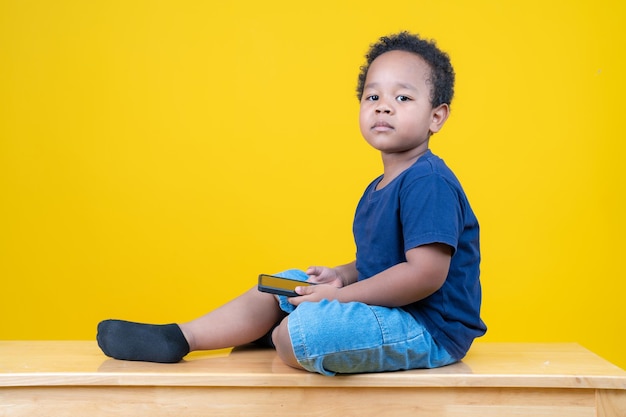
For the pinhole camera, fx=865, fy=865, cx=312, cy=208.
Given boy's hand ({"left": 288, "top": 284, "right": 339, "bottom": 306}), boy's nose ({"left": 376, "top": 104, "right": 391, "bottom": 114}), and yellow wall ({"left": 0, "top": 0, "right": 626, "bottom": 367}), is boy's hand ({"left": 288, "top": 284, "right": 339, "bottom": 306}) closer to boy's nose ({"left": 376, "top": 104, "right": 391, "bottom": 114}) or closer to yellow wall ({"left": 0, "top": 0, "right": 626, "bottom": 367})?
boy's nose ({"left": 376, "top": 104, "right": 391, "bottom": 114})

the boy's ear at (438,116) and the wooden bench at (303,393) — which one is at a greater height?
the boy's ear at (438,116)

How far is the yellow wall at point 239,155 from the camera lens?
8.27 feet

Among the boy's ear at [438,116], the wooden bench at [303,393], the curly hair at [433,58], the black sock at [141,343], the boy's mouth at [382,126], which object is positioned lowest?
the wooden bench at [303,393]

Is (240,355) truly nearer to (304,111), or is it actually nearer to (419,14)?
(304,111)

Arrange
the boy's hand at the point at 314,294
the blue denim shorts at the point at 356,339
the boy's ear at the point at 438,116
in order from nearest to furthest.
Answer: the blue denim shorts at the point at 356,339 < the boy's hand at the point at 314,294 < the boy's ear at the point at 438,116

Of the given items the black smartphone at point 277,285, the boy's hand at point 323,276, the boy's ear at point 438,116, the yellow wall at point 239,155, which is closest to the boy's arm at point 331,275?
the boy's hand at point 323,276

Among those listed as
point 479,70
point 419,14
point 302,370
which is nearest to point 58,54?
point 419,14

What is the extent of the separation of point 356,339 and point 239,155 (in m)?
1.24

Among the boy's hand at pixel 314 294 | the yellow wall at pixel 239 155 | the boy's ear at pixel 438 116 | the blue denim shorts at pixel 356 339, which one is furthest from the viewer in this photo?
the yellow wall at pixel 239 155

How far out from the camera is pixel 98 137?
2.55 m

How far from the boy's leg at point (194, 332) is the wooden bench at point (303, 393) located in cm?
8

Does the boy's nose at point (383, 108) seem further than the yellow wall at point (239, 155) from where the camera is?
No

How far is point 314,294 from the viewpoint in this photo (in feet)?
4.95

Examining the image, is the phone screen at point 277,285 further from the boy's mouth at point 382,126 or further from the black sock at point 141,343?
the boy's mouth at point 382,126
